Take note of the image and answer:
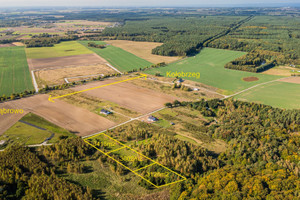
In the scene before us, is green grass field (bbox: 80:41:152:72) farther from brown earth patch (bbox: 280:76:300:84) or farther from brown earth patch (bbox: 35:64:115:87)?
brown earth patch (bbox: 280:76:300:84)

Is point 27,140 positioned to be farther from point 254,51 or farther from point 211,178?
point 254,51

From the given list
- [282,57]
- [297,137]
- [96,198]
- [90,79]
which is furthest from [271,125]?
[282,57]

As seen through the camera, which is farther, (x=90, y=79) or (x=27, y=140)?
(x=90, y=79)

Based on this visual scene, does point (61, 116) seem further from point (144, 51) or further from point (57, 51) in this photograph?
point (57, 51)

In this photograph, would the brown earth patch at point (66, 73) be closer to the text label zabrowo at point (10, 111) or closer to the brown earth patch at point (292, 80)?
the text label zabrowo at point (10, 111)

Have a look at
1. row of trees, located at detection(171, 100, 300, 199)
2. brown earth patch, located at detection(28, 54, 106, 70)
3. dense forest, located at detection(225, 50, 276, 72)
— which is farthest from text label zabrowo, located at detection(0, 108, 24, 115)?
dense forest, located at detection(225, 50, 276, 72)

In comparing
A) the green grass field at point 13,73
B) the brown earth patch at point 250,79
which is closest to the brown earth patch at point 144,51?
the brown earth patch at point 250,79
